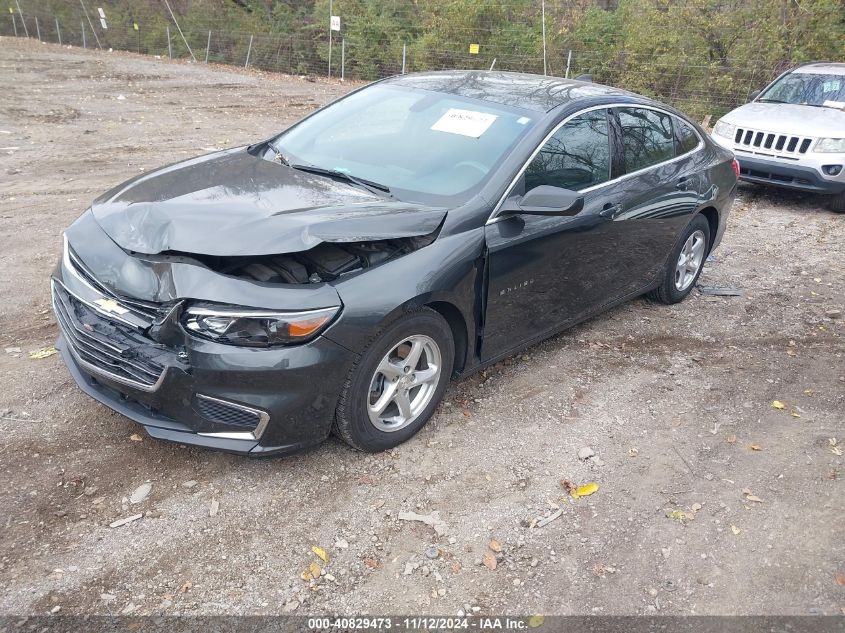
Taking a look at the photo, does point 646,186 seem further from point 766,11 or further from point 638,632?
point 766,11

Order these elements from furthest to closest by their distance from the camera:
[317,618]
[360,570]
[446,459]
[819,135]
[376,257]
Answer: [819,135]
[446,459]
[376,257]
[360,570]
[317,618]

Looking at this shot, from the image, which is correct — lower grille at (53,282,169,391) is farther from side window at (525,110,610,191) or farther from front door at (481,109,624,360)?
side window at (525,110,610,191)

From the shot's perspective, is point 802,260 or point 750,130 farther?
point 750,130

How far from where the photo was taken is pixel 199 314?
9.54 ft

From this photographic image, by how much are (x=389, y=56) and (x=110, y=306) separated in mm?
21281

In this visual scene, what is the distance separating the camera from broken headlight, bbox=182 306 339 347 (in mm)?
2898

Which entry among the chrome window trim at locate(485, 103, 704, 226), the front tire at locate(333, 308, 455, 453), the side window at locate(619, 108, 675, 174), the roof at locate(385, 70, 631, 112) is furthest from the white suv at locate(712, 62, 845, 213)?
the front tire at locate(333, 308, 455, 453)

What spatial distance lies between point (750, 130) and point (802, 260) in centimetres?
261

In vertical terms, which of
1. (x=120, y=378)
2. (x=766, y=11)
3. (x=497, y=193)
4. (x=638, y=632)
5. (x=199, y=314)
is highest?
(x=766, y=11)

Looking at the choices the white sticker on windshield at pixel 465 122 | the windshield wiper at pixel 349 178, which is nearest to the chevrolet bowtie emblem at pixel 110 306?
the windshield wiper at pixel 349 178

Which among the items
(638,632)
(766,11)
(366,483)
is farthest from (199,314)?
(766,11)

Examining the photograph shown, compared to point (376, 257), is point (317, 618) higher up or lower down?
lower down

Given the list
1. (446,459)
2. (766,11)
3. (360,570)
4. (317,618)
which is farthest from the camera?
(766,11)

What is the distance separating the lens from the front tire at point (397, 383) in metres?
3.21
